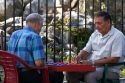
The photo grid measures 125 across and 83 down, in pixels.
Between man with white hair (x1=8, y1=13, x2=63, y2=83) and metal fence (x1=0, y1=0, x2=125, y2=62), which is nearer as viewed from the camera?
man with white hair (x1=8, y1=13, x2=63, y2=83)

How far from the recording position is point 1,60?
5.14 metres

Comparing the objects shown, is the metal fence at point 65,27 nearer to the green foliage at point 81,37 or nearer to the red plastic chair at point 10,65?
the green foliage at point 81,37

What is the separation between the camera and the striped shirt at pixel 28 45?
5.44m

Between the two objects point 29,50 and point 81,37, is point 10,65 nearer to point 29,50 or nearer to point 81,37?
point 29,50

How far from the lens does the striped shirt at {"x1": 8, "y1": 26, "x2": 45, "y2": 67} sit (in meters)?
5.44

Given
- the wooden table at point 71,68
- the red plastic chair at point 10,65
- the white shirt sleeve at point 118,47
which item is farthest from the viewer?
the white shirt sleeve at point 118,47

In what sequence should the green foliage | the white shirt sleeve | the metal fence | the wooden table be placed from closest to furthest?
1. the wooden table
2. the white shirt sleeve
3. the metal fence
4. the green foliage

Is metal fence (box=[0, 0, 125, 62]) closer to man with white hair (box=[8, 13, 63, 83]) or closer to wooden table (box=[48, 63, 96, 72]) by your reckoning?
man with white hair (box=[8, 13, 63, 83])

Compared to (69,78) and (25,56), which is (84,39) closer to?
(69,78)

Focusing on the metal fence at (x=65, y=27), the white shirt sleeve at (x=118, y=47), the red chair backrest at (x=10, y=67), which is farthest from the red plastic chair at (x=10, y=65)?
the metal fence at (x=65, y=27)

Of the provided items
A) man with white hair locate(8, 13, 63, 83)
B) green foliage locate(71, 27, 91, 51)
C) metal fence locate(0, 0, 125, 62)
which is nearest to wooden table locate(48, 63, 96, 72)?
man with white hair locate(8, 13, 63, 83)

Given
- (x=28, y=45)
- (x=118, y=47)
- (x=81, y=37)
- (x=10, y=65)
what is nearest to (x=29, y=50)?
(x=28, y=45)

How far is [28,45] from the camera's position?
548 cm

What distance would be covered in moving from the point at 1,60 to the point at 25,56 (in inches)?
18.0
